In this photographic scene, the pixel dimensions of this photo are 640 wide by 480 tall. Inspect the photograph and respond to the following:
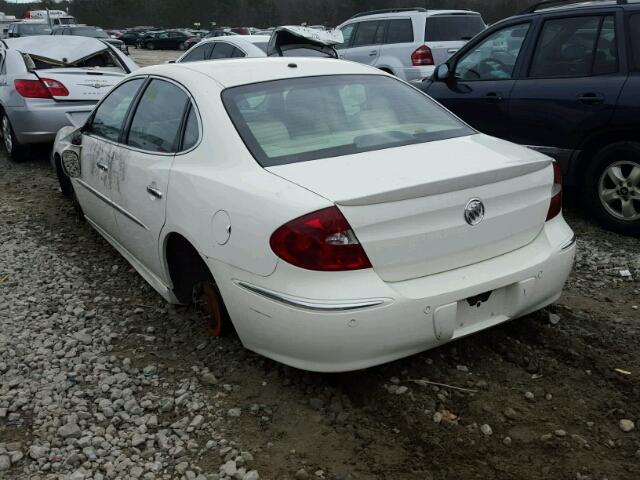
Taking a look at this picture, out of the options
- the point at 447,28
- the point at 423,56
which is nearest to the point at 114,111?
the point at 423,56

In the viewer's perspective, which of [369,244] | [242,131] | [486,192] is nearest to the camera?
[369,244]

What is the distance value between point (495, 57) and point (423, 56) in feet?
16.6

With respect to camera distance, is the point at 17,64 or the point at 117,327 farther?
the point at 17,64

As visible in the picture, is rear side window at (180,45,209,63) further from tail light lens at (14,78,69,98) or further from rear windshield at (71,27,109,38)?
rear windshield at (71,27,109,38)

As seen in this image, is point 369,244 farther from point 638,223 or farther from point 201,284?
point 638,223

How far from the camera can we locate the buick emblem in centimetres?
296

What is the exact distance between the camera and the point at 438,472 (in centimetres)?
259

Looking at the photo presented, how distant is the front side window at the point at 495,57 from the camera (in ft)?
19.4

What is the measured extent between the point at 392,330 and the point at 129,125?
2.40m

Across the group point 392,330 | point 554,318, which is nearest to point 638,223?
point 554,318

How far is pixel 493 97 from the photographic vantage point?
Result: 595 cm

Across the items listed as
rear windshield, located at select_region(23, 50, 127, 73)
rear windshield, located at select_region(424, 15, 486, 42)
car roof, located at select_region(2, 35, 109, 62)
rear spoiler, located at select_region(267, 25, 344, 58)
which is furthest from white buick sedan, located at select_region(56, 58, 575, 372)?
rear windshield, located at select_region(424, 15, 486, 42)

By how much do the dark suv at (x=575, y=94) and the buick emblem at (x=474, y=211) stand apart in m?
2.53

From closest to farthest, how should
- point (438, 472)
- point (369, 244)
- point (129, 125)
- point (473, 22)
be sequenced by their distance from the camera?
1. point (438, 472)
2. point (369, 244)
3. point (129, 125)
4. point (473, 22)
